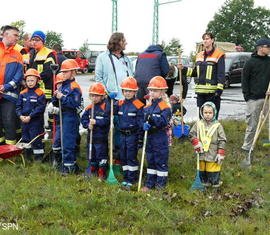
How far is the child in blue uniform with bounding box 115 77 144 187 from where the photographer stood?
6.62m

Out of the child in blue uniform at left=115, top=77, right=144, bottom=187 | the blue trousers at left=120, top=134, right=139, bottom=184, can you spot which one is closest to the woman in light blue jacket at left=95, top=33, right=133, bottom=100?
the child in blue uniform at left=115, top=77, right=144, bottom=187

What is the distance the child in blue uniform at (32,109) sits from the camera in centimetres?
774

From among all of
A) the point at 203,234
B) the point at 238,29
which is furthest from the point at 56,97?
the point at 238,29

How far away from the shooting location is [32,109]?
25.4 ft

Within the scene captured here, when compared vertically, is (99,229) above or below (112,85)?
below

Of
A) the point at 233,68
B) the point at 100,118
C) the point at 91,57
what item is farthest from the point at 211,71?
the point at 91,57

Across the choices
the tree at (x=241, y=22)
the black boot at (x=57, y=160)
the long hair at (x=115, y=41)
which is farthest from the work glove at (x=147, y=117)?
the tree at (x=241, y=22)

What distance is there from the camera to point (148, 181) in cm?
654

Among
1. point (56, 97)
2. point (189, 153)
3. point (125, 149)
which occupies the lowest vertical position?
point (189, 153)

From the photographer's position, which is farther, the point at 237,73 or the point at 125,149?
the point at 237,73

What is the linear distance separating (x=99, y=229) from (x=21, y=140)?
3.75 metres

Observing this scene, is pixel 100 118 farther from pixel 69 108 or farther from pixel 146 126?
pixel 146 126

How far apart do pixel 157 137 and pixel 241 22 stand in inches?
3212

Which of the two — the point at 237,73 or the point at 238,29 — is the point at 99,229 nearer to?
the point at 237,73
